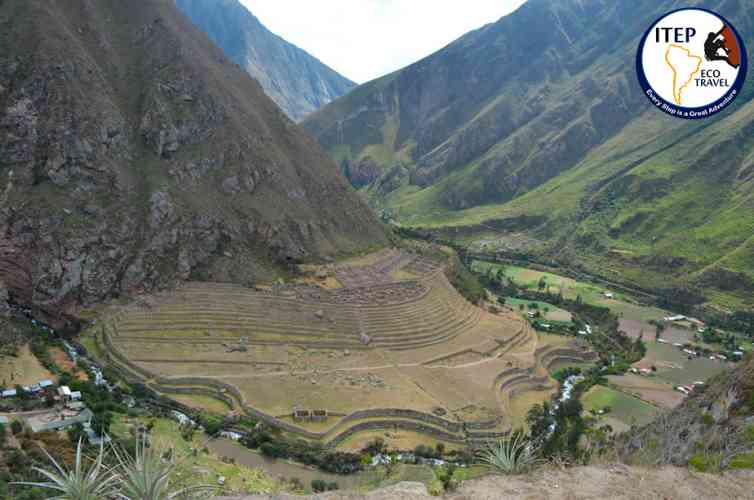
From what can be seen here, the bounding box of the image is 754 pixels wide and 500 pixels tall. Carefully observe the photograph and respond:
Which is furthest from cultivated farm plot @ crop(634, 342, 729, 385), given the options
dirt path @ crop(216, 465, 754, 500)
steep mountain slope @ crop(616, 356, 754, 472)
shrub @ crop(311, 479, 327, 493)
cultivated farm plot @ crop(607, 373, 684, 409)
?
dirt path @ crop(216, 465, 754, 500)

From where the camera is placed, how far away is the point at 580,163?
488 feet

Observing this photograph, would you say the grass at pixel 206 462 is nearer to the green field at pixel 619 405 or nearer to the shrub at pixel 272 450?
the shrub at pixel 272 450

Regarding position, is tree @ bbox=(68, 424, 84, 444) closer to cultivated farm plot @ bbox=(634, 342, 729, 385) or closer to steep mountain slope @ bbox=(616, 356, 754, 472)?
steep mountain slope @ bbox=(616, 356, 754, 472)

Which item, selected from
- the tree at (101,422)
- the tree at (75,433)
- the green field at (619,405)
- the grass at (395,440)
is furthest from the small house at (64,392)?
the green field at (619,405)

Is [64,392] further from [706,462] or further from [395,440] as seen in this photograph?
[706,462]

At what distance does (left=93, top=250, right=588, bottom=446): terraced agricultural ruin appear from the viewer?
40.7m

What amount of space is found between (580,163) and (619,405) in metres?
113

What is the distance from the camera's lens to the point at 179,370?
43500 millimetres

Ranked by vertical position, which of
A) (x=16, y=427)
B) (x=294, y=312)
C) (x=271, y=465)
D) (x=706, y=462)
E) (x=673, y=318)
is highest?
(x=706, y=462)

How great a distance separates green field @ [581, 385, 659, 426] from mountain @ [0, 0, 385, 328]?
121 feet

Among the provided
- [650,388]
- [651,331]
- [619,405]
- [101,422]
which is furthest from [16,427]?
[651,331]

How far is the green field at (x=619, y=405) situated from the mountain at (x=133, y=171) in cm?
3678

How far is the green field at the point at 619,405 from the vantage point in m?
47.2

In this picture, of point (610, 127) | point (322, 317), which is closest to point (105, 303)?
point (322, 317)
